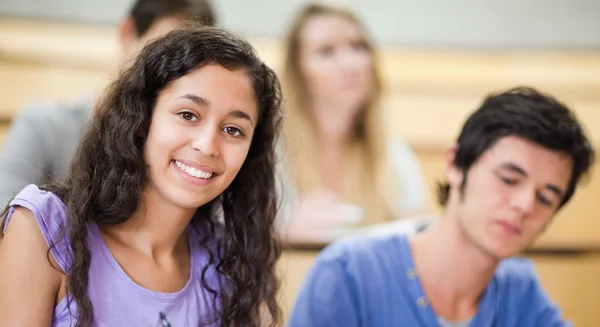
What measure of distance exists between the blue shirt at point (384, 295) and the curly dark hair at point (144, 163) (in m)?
0.15

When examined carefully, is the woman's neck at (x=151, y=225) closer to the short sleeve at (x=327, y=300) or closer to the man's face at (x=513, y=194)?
the short sleeve at (x=327, y=300)

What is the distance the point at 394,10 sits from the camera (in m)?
2.90

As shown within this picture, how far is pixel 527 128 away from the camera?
1.37 m

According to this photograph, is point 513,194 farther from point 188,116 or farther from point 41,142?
point 41,142

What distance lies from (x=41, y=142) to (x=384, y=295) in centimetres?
75

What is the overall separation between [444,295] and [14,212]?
2.51 feet

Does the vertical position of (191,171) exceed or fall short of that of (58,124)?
it falls short

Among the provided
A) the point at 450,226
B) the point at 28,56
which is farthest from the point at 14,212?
the point at 28,56

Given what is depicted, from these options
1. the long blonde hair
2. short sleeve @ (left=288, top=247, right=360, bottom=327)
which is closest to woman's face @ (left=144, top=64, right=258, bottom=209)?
short sleeve @ (left=288, top=247, right=360, bottom=327)

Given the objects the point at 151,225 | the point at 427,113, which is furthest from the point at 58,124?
the point at 427,113

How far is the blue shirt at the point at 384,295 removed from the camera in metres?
1.39

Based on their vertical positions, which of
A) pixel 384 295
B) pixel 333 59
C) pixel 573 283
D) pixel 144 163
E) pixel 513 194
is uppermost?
pixel 333 59

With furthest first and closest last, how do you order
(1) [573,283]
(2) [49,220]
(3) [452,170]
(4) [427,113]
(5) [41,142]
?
(4) [427,113]
(1) [573,283]
(5) [41,142]
(3) [452,170]
(2) [49,220]

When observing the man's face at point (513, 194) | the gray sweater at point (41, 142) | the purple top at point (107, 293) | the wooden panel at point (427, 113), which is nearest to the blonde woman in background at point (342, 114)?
the wooden panel at point (427, 113)
